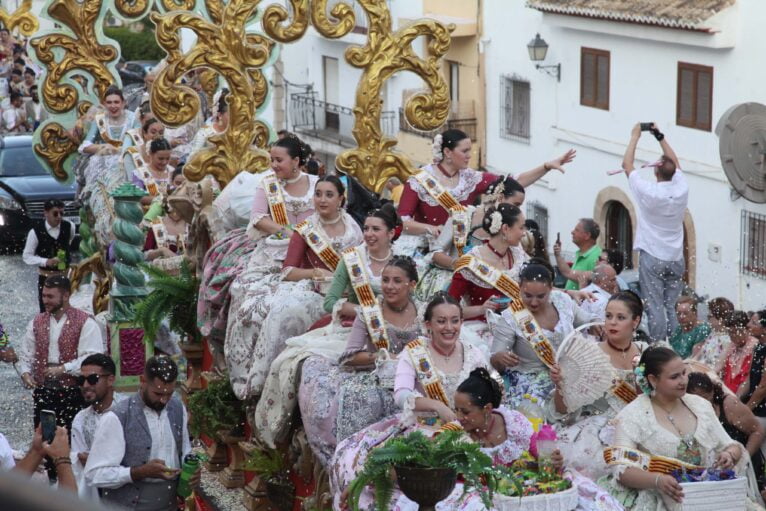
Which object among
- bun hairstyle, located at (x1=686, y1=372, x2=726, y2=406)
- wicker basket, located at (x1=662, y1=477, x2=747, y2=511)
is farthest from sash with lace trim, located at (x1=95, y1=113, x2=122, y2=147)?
wicker basket, located at (x1=662, y1=477, x2=747, y2=511)

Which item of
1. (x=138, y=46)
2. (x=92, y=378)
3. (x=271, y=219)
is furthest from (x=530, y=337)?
(x=138, y=46)

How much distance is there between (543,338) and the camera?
27.1 ft

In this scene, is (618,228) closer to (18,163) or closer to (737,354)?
(18,163)

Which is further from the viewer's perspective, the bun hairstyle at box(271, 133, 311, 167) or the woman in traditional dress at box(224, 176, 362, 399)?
the bun hairstyle at box(271, 133, 311, 167)

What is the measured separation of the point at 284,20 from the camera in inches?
461

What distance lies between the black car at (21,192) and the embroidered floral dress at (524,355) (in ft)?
39.0

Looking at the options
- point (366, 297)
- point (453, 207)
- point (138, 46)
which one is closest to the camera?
point (366, 297)

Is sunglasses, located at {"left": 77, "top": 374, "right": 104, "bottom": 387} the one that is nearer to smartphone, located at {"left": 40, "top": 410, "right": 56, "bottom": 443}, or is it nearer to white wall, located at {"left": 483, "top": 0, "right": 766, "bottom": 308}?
smartphone, located at {"left": 40, "top": 410, "right": 56, "bottom": 443}

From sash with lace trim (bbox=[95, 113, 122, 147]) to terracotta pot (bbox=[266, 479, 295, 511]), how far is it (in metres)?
6.34

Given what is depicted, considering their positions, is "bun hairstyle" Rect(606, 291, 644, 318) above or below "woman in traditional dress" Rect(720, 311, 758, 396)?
above

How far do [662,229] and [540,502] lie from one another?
16.0ft

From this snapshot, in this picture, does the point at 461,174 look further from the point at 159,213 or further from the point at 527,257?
the point at 159,213

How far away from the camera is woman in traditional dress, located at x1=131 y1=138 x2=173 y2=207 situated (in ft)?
47.7

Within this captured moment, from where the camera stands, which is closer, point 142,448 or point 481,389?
point 481,389
